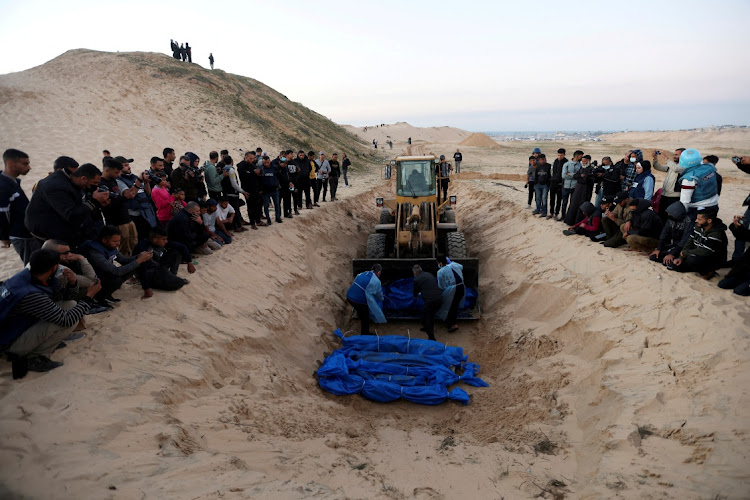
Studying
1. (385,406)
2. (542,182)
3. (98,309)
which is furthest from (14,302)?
(542,182)

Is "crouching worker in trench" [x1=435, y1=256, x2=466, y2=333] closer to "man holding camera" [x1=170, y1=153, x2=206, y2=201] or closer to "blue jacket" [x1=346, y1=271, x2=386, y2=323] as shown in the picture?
"blue jacket" [x1=346, y1=271, x2=386, y2=323]

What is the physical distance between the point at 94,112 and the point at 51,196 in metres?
20.2

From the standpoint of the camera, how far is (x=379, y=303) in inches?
294

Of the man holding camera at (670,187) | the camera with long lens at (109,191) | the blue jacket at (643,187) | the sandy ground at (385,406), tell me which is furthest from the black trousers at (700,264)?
the camera with long lens at (109,191)

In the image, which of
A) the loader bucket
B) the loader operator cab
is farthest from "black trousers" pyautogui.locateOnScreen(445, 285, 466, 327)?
the loader operator cab

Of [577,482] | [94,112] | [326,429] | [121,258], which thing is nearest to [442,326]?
[326,429]

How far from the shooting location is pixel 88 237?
16.4ft

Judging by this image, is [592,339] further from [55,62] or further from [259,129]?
[55,62]

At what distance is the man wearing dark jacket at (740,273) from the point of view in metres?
5.27

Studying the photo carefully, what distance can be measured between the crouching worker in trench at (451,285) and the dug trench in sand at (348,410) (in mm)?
624

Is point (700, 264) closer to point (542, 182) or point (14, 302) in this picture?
point (542, 182)

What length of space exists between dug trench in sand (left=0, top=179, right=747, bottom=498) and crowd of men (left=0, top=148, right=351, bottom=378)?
387mm

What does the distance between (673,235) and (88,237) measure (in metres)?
8.30

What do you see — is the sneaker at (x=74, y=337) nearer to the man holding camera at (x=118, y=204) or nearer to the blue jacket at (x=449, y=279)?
the man holding camera at (x=118, y=204)
